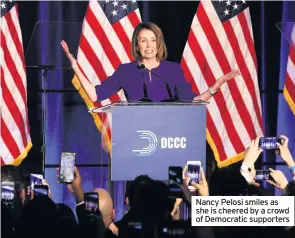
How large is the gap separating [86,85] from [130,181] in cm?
122

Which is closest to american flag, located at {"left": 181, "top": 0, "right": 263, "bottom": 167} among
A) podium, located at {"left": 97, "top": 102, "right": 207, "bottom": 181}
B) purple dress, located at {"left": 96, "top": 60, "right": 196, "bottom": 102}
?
purple dress, located at {"left": 96, "top": 60, "right": 196, "bottom": 102}

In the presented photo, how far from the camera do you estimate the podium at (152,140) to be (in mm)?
6309

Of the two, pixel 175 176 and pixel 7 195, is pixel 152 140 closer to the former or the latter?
pixel 175 176

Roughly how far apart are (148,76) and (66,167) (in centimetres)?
109

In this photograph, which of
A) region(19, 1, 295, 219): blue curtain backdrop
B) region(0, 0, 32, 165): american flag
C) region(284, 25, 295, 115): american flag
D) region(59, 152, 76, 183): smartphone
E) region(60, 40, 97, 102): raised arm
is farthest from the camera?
region(284, 25, 295, 115): american flag

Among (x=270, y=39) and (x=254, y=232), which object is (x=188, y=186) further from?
(x=270, y=39)

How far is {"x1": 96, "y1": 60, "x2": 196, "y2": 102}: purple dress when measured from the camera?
695 centimetres

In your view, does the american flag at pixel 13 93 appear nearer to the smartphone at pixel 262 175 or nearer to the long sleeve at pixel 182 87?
the long sleeve at pixel 182 87

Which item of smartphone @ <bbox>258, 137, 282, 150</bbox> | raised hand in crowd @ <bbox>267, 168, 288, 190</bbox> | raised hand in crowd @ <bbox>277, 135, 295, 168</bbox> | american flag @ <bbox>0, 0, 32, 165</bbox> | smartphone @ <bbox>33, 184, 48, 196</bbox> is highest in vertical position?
american flag @ <bbox>0, 0, 32, 165</bbox>

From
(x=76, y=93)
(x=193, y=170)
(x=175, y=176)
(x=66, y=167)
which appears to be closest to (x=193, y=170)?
(x=193, y=170)

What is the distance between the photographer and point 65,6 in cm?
750

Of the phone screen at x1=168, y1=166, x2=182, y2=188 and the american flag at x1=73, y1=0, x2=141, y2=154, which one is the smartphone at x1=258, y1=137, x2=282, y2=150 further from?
the american flag at x1=73, y1=0, x2=141, y2=154

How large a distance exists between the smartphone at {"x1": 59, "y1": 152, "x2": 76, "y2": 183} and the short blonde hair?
107 centimetres

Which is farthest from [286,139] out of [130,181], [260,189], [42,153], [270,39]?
[42,153]
